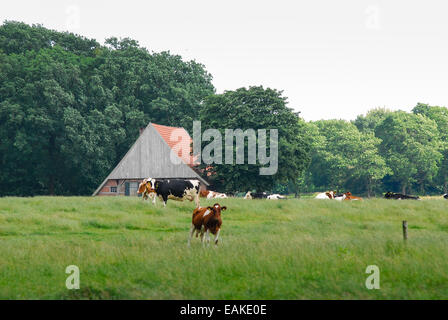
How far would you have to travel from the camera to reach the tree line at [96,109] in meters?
39.4

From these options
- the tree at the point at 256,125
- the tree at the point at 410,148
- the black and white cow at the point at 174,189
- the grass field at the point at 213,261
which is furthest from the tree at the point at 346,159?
the grass field at the point at 213,261

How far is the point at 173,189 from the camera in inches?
1176

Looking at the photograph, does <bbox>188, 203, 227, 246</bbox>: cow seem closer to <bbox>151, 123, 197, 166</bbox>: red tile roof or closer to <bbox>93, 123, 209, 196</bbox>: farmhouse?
<bbox>151, 123, 197, 166</bbox>: red tile roof

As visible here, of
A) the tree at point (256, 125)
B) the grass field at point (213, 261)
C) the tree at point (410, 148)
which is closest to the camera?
the grass field at point (213, 261)

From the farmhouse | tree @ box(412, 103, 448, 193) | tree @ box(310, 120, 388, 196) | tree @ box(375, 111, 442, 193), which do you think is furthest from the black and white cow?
tree @ box(412, 103, 448, 193)

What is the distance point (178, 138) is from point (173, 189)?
1931 cm

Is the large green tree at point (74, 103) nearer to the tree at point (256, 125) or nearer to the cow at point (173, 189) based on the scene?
the tree at point (256, 125)

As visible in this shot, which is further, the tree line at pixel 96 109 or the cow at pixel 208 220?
the tree line at pixel 96 109

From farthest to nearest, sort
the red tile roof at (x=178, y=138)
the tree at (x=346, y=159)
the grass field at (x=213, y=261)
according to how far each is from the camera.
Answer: the tree at (x=346, y=159), the red tile roof at (x=178, y=138), the grass field at (x=213, y=261)

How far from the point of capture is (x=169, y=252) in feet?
43.1

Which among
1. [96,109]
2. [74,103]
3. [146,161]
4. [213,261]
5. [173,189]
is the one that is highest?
[74,103]

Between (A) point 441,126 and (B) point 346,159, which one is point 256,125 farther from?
(A) point 441,126

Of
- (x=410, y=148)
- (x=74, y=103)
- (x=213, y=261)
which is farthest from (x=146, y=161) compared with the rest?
(x=410, y=148)

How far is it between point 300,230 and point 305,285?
9.64 m
